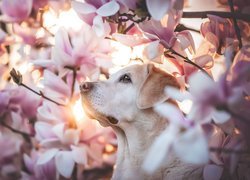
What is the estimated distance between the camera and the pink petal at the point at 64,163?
0.83m

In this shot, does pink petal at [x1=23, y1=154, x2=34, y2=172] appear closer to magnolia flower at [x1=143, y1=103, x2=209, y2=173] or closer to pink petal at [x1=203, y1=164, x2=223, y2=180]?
pink petal at [x1=203, y1=164, x2=223, y2=180]

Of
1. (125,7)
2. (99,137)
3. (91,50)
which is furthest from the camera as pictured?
(99,137)

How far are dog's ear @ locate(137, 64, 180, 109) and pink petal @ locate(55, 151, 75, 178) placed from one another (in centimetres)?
16

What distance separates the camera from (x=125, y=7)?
23.2 inches

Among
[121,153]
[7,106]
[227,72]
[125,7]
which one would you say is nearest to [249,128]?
[227,72]

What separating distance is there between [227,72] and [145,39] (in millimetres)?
263

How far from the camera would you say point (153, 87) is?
774 millimetres

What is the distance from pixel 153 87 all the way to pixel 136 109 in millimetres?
44

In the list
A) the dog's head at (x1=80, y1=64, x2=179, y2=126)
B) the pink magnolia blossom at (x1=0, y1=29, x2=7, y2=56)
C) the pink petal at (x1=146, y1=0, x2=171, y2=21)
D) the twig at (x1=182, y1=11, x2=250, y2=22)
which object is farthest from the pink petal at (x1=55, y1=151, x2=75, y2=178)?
the pink petal at (x1=146, y1=0, x2=171, y2=21)

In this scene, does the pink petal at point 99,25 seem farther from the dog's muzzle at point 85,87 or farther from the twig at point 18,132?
the twig at point 18,132

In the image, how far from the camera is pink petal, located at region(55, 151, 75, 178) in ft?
2.73

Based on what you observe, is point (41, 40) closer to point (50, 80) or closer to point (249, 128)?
point (50, 80)

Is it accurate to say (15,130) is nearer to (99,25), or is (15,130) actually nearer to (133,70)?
(133,70)

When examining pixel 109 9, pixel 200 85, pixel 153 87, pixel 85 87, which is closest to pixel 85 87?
pixel 85 87
